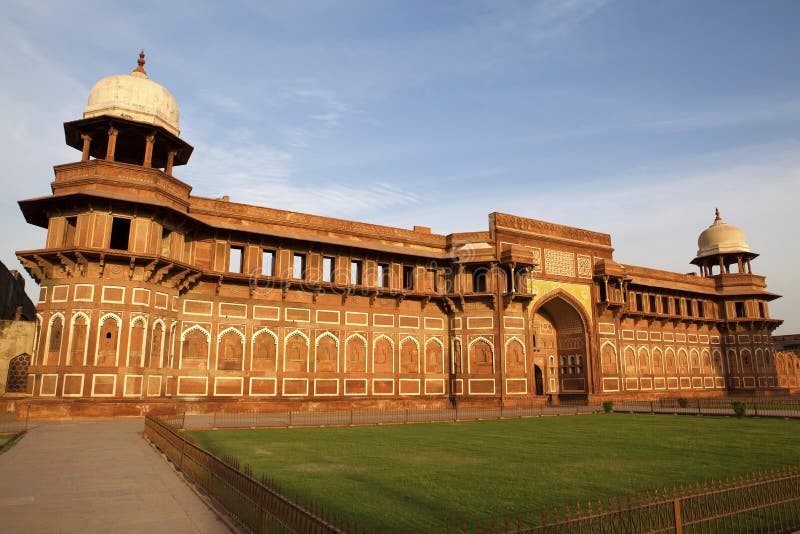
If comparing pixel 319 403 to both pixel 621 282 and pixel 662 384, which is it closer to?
pixel 621 282

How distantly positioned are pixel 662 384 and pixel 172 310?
3239cm

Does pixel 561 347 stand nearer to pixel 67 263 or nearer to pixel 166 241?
pixel 166 241

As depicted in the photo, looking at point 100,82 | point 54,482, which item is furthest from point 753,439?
point 100,82

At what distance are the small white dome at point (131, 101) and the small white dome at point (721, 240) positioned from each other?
131 ft

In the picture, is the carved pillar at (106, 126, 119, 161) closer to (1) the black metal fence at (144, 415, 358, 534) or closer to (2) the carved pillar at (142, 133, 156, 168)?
(2) the carved pillar at (142, 133, 156, 168)

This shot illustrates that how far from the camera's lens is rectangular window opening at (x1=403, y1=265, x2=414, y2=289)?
29.6 meters

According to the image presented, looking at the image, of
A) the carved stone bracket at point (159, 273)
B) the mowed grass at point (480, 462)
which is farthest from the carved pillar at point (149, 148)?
the mowed grass at point (480, 462)

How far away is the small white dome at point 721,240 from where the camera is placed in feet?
140

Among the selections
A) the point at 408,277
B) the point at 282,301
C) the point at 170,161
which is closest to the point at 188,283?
the point at 282,301

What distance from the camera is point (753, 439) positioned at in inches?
583

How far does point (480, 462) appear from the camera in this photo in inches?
442

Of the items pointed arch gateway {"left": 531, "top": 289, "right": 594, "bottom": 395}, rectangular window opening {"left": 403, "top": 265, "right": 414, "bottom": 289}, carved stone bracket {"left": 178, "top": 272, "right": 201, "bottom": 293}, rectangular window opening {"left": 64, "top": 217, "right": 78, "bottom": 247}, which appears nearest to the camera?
rectangular window opening {"left": 64, "top": 217, "right": 78, "bottom": 247}

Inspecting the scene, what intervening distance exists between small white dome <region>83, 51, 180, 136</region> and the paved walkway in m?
13.9

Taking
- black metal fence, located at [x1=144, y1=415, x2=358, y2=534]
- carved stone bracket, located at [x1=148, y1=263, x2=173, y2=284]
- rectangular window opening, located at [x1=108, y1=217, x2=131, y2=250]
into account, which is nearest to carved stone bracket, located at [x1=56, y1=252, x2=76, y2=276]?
carved stone bracket, located at [x1=148, y1=263, x2=173, y2=284]
